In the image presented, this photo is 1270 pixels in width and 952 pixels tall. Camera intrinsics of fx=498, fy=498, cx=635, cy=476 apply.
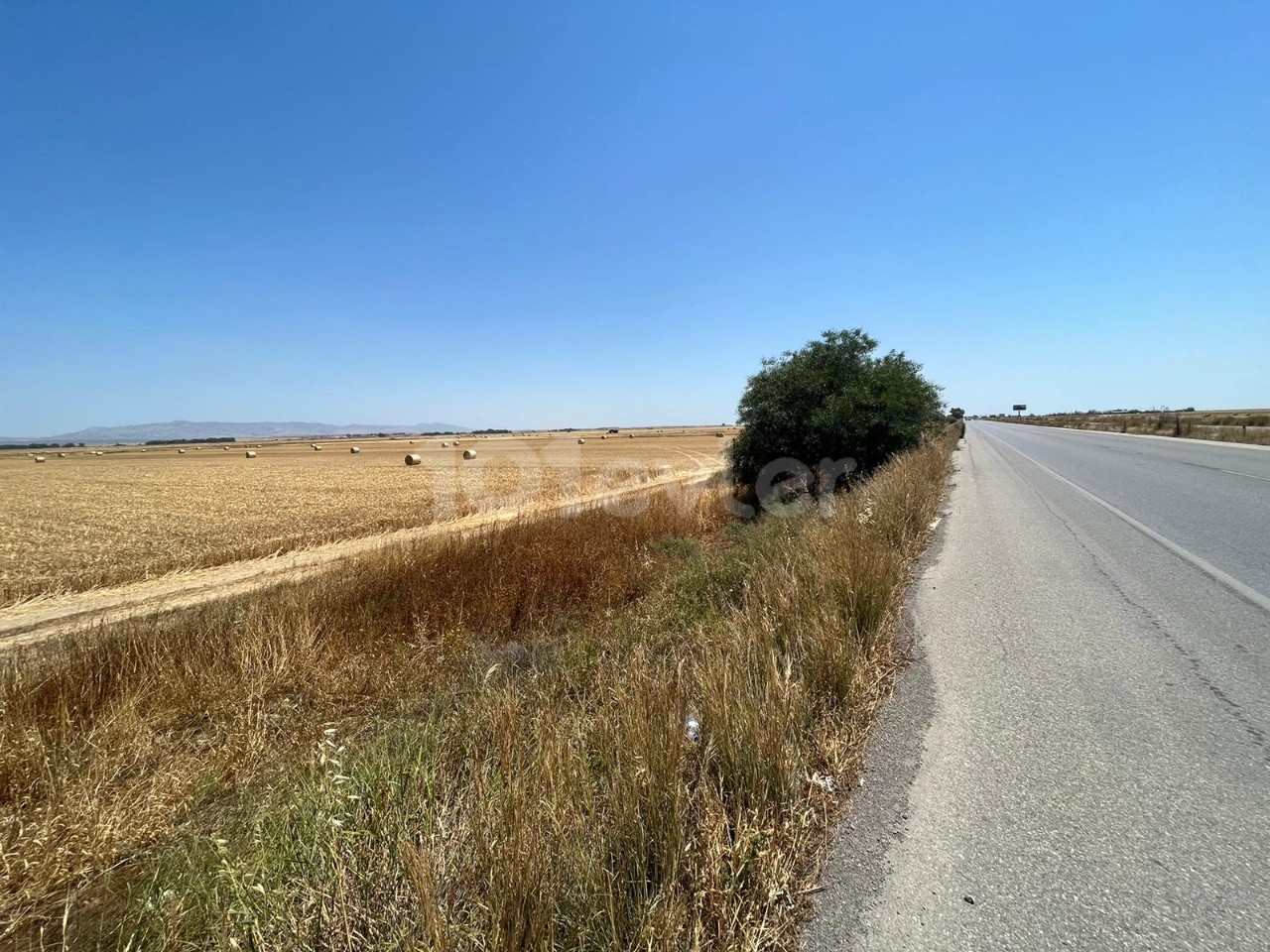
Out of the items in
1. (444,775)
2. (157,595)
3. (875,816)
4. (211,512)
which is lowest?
(157,595)

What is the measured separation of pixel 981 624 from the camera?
4469mm

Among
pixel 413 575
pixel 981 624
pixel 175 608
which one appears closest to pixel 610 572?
pixel 413 575

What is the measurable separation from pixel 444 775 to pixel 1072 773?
3.10 m

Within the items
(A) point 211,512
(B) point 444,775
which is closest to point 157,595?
(A) point 211,512

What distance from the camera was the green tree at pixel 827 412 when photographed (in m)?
15.4

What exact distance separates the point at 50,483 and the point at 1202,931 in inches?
1564

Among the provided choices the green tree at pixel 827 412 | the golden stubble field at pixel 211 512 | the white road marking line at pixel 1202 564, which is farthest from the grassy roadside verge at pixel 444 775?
the green tree at pixel 827 412

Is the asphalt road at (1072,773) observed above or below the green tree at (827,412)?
below

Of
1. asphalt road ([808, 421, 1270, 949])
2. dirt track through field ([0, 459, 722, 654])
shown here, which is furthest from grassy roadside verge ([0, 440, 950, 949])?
dirt track through field ([0, 459, 722, 654])

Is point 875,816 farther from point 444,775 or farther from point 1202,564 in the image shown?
point 1202,564

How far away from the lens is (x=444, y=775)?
93.2 inches

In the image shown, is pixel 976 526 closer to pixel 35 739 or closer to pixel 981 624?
pixel 981 624

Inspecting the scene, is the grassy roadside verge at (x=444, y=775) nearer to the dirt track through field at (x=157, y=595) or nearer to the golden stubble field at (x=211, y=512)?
the dirt track through field at (x=157, y=595)

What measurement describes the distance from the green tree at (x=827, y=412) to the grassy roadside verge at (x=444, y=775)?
10.8 metres
